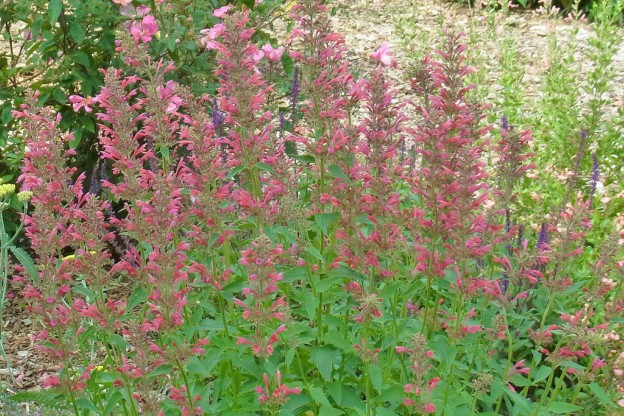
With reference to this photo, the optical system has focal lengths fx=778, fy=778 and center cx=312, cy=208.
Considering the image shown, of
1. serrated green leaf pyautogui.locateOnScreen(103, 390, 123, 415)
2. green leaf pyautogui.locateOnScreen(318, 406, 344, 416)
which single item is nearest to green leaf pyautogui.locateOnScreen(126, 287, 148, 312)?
serrated green leaf pyautogui.locateOnScreen(103, 390, 123, 415)

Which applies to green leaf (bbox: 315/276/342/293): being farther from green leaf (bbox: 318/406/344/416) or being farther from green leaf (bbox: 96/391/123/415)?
green leaf (bbox: 96/391/123/415)

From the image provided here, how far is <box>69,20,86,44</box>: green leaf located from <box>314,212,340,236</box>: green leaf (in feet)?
8.31

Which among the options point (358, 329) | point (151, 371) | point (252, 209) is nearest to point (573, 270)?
point (358, 329)

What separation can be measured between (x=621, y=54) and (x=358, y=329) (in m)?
6.34

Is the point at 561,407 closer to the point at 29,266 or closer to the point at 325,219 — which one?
the point at 325,219

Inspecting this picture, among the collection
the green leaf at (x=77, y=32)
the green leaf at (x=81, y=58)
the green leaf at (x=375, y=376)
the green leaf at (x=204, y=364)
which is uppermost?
the green leaf at (x=77, y=32)

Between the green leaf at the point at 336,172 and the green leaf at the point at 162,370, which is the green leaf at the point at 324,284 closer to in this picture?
the green leaf at the point at 336,172

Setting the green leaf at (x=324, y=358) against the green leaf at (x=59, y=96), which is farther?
the green leaf at (x=59, y=96)

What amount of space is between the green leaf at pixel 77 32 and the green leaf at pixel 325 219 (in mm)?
2532

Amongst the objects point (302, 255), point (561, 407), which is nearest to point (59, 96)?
point (302, 255)

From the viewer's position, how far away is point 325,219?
2438 mm

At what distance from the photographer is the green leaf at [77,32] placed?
4.38m

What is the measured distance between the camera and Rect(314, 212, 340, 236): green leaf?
95.0 inches

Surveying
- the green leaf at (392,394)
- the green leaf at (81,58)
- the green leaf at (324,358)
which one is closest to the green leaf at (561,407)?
the green leaf at (392,394)
